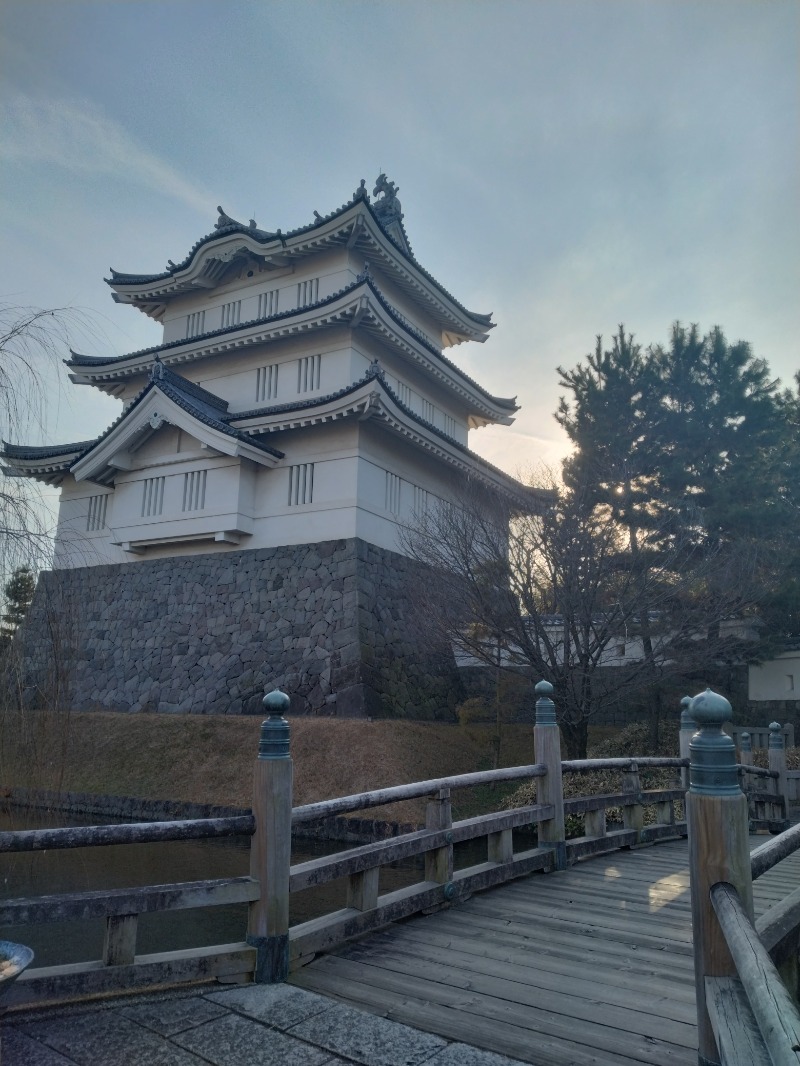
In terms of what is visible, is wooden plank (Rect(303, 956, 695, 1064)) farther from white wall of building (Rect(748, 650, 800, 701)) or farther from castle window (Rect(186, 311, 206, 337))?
castle window (Rect(186, 311, 206, 337))

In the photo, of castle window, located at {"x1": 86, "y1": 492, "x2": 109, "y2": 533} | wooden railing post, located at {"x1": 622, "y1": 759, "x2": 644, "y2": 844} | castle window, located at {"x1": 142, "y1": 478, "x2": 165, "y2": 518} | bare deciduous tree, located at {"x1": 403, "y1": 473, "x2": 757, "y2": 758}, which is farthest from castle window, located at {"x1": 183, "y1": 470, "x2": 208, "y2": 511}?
wooden railing post, located at {"x1": 622, "y1": 759, "x2": 644, "y2": 844}

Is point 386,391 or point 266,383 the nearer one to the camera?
point 386,391

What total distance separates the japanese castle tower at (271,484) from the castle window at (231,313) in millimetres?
61

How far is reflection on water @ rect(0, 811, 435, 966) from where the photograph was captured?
5.95 metres

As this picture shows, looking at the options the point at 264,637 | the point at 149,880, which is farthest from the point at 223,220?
the point at 149,880

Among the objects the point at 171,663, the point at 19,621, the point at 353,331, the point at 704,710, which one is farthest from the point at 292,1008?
the point at 353,331

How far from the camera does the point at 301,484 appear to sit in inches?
621

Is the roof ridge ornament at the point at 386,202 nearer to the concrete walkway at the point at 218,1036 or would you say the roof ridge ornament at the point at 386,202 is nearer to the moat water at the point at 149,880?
the moat water at the point at 149,880

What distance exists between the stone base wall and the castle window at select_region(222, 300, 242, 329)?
22.0 ft

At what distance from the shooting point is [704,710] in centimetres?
205

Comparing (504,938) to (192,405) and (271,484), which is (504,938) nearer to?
(271,484)

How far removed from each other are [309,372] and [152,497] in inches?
186

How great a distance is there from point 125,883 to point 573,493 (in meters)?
9.72

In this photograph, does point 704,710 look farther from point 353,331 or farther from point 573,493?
point 353,331
